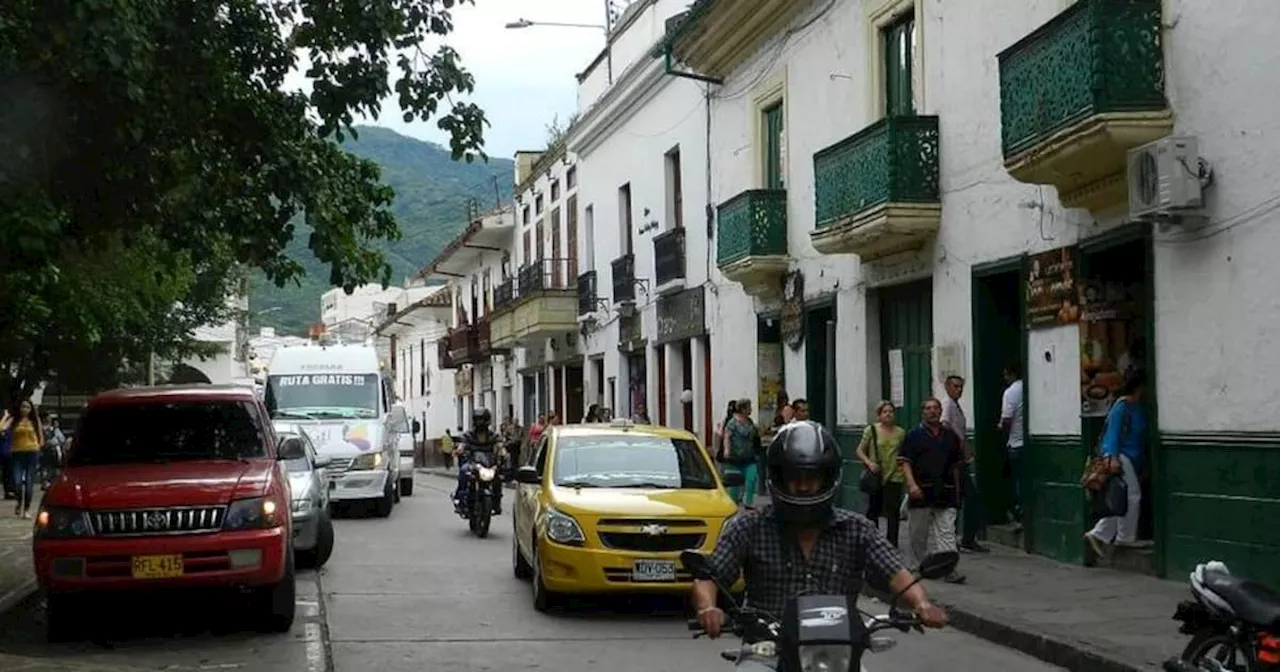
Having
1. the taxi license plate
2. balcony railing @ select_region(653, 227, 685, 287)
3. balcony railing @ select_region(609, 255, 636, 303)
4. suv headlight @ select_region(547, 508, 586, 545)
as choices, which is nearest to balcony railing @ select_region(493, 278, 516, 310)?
balcony railing @ select_region(609, 255, 636, 303)

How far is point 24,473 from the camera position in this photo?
23.2m

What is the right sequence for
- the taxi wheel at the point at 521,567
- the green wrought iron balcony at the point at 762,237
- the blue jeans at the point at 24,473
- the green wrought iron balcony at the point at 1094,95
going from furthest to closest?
the green wrought iron balcony at the point at 762,237
the blue jeans at the point at 24,473
the taxi wheel at the point at 521,567
the green wrought iron balcony at the point at 1094,95

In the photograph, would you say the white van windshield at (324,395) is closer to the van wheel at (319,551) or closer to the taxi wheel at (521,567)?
the van wheel at (319,551)

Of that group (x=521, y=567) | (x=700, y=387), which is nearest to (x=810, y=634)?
(x=521, y=567)

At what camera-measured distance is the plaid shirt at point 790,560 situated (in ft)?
17.1

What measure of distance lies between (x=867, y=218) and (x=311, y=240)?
7.49m

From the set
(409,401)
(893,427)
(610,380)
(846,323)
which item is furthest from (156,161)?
(409,401)

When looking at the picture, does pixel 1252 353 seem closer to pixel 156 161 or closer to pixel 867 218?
pixel 867 218

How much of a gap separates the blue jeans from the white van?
363 centimetres

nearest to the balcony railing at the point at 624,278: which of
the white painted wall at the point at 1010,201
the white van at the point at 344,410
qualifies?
the white painted wall at the point at 1010,201

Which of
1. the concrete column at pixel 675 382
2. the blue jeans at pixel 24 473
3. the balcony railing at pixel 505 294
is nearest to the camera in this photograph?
the blue jeans at pixel 24 473

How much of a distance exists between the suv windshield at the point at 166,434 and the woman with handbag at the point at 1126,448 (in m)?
7.30

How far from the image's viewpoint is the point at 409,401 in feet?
244

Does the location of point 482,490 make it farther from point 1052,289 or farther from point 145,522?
point 145,522
